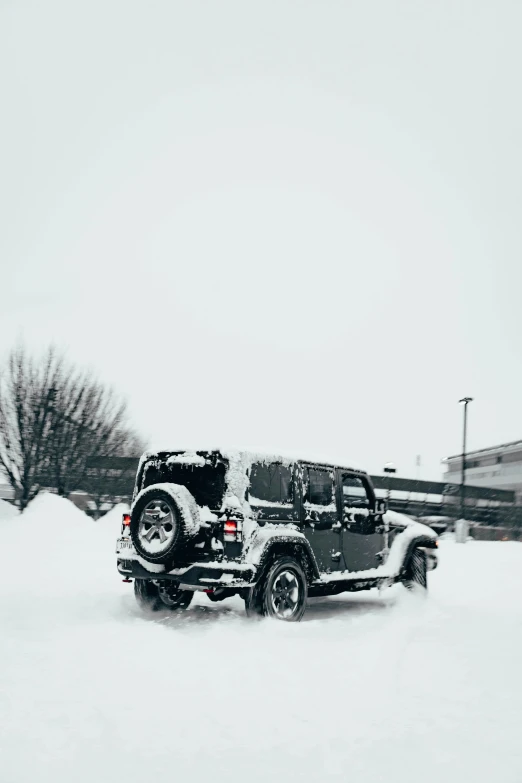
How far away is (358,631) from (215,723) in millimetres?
3867

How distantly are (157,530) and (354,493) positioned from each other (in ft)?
9.27

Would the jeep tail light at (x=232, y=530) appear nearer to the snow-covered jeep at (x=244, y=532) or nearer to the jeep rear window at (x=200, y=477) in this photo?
the snow-covered jeep at (x=244, y=532)

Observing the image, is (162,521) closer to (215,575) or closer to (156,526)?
(156,526)

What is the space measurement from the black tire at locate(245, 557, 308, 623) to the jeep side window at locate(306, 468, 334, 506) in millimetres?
832

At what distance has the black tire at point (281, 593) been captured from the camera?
8.23 m

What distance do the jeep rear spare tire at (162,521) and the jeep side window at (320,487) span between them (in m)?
1.56

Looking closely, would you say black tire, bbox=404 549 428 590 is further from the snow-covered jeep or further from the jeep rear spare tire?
the jeep rear spare tire

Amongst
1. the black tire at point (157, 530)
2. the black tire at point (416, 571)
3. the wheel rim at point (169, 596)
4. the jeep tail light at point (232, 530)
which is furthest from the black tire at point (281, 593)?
the black tire at point (416, 571)

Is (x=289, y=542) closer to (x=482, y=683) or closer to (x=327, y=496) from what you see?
(x=327, y=496)

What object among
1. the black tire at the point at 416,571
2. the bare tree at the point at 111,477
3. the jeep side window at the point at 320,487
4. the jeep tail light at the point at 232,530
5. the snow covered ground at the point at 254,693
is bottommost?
the snow covered ground at the point at 254,693

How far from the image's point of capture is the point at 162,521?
324 inches

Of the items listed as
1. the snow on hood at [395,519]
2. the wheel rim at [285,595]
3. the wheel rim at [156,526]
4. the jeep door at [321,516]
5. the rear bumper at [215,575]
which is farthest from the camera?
the snow on hood at [395,519]

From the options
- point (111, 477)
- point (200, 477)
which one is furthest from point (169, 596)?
point (111, 477)

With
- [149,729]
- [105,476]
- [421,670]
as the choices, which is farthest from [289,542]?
[105,476]
